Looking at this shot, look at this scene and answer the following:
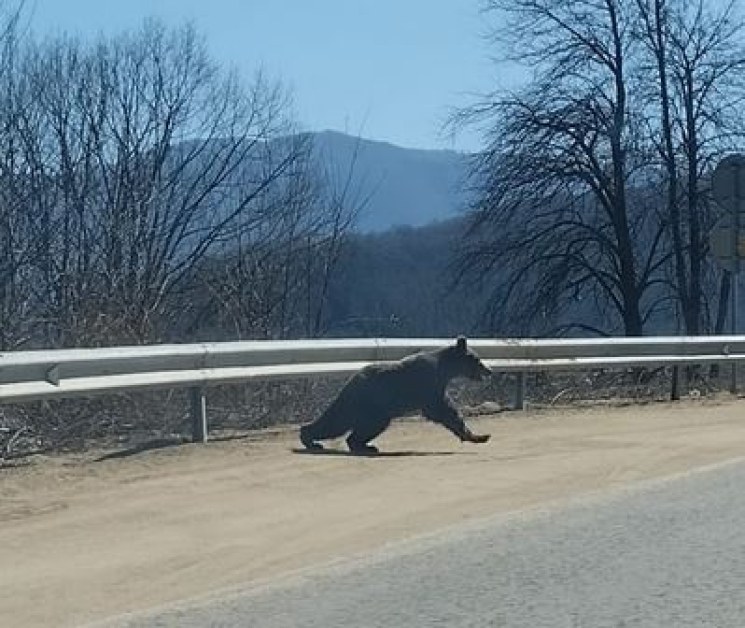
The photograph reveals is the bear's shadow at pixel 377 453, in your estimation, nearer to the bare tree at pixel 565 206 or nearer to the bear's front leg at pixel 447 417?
the bear's front leg at pixel 447 417

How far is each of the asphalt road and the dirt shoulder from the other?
39cm

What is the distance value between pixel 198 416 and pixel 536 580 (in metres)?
5.35

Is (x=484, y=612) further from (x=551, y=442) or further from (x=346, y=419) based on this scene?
(x=551, y=442)

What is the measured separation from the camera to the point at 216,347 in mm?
12148

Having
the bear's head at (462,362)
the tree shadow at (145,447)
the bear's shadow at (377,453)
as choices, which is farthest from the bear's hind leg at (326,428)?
Answer: the bear's head at (462,362)

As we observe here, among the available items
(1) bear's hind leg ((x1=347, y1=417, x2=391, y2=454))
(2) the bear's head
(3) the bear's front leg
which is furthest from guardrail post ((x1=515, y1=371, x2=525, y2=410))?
(1) bear's hind leg ((x1=347, y1=417, x2=391, y2=454))

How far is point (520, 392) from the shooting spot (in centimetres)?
1617

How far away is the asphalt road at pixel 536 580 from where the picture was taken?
6352mm

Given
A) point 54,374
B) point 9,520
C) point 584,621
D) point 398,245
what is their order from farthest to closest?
point 398,245 < point 54,374 < point 9,520 < point 584,621

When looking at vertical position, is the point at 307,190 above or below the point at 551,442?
above

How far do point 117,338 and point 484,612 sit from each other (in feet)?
26.7

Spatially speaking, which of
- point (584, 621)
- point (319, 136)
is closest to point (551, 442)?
point (584, 621)

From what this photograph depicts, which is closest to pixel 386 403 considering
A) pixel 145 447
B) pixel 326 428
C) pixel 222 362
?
pixel 326 428

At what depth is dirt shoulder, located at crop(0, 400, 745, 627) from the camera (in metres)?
7.20
